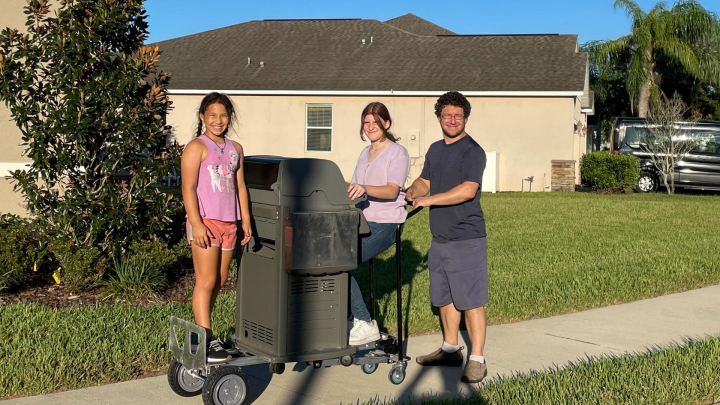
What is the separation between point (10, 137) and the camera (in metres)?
9.99

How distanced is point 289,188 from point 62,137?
4.15 m

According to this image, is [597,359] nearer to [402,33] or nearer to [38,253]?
[38,253]

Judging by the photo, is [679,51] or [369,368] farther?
[679,51]

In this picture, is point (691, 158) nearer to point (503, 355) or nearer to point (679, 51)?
point (679, 51)

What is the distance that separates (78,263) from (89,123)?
3.95ft

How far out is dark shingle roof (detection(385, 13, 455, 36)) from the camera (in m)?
35.3

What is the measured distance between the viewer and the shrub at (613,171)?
73.7 feet

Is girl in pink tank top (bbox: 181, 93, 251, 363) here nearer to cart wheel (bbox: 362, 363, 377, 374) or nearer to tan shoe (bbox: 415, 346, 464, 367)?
cart wheel (bbox: 362, 363, 377, 374)

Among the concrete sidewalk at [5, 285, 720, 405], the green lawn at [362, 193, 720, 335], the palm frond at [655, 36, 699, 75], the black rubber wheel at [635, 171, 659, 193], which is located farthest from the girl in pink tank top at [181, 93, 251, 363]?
the palm frond at [655, 36, 699, 75]

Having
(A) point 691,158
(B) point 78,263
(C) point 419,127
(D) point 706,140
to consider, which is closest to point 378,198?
(B) point 78,263

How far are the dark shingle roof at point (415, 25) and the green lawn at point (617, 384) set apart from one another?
29.9 meters

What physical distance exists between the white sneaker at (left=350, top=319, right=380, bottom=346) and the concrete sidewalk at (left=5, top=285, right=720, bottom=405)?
266 millimetres

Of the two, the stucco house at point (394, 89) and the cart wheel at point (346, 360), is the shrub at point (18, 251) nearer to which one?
the cart wheel at point (346, 360)

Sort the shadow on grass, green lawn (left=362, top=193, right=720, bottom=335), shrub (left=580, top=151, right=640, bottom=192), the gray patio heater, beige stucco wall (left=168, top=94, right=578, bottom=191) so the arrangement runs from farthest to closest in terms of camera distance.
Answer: beige stucco wall (left=168, top=94, right=578, bottom=191)
shrub (left=580, top=151, right=640, bottom=192)
green lawn (left=362, top=193, right=720, bottom=335)
the shadow on grass
the gray patio heater
